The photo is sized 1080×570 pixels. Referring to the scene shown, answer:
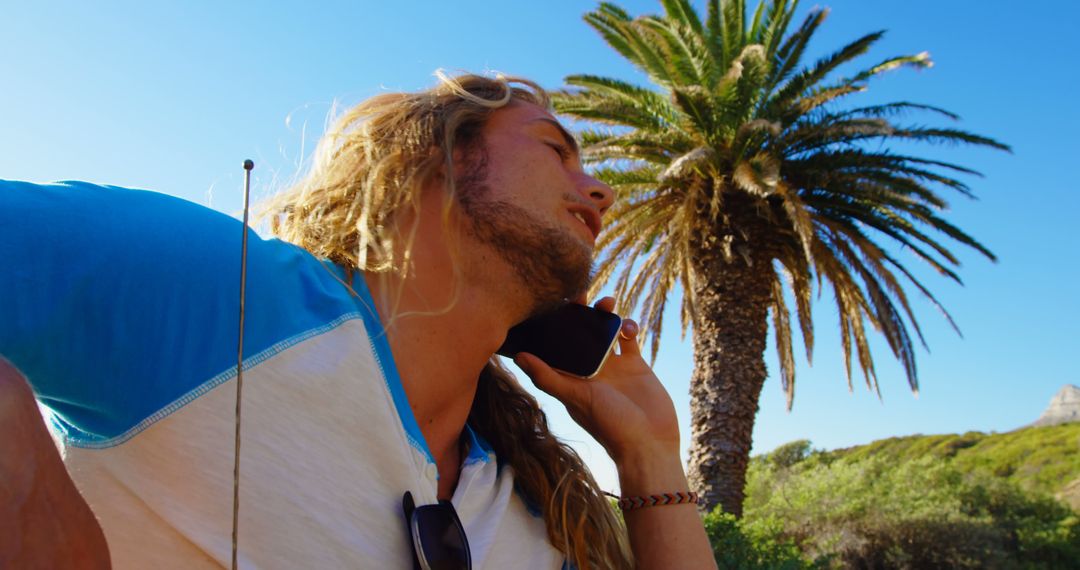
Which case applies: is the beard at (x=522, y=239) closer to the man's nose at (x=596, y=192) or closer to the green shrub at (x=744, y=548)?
the man's nose at (x=596, y=192)

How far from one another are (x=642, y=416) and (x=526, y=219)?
87 centimetres

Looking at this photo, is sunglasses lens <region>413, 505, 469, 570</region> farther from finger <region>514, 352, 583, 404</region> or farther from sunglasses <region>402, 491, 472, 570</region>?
finger <region>514, 352, 583, 404</region>

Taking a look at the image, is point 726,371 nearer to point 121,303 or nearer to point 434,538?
point 434,538

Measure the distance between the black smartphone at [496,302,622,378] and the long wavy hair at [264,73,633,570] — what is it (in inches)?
8.6

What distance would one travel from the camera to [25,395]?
3.02 ft

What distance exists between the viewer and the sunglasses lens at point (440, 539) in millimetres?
1788

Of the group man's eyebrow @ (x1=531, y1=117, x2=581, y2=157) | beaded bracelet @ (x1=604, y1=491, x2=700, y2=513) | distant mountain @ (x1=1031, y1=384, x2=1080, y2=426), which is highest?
distant mountain @ (x1=1031, y1=384, x2=1080, y2=426)

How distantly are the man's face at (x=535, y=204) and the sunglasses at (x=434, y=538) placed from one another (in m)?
0.82

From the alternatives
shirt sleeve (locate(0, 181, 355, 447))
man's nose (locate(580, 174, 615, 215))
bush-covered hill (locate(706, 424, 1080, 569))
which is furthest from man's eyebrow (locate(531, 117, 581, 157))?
bush-covered hill (locate(706, 424, 1080, 569))

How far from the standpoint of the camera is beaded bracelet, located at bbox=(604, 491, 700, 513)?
266 centimetres

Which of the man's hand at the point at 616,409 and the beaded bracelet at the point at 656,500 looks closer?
the beaded bracelet at the point at 656,500

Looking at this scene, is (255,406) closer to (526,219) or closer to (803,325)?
(526,219)

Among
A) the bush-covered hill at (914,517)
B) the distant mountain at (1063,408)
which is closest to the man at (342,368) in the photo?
the bush-covered hill at (914,517)

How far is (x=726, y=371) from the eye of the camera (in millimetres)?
11445
